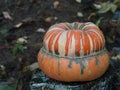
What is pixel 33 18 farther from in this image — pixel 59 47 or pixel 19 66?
pixel 59 47

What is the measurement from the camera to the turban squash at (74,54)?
3811mm

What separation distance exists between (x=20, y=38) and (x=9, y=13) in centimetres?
83

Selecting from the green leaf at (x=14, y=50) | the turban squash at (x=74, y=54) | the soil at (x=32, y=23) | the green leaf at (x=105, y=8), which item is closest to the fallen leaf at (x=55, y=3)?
the soil at (x=32, y=23)

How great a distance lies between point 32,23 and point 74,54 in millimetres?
2454

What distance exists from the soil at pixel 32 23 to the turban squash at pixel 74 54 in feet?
3.38

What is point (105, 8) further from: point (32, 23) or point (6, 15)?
point (6, 15)

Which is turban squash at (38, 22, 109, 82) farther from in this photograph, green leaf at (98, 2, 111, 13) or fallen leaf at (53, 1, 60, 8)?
fallen leaf at (53, 1, 60, 8)

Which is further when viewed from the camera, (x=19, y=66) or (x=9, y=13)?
(x=9, y=13)

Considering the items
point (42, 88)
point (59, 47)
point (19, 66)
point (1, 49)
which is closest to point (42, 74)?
point (42, 88)

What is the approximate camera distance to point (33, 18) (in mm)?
6250

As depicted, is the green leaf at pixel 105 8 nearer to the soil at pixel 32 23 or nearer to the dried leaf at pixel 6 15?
the soil at pixel 32 23

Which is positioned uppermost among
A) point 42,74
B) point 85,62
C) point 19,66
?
point 85,62

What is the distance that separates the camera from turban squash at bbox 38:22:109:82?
12.5ft

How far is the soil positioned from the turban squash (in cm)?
103
